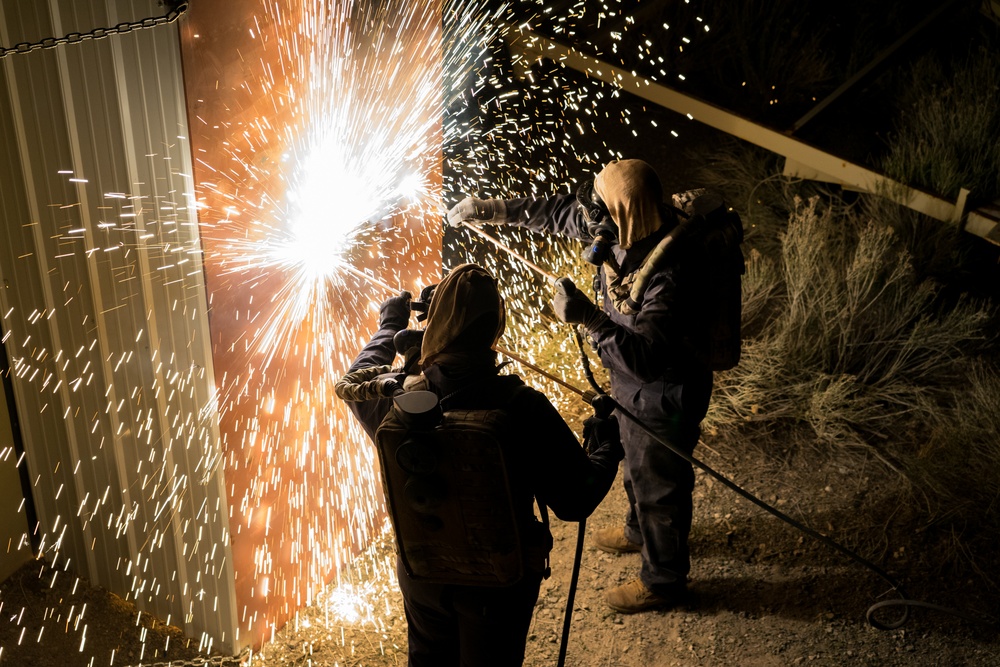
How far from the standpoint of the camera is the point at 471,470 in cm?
236

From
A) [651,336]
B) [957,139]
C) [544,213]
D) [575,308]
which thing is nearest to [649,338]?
[651,336]

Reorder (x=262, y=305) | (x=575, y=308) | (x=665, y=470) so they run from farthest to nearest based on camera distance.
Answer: (x=665, y=470) < (x=575, y=308) < (x=262, y=305)

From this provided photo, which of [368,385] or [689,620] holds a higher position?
[368,385]

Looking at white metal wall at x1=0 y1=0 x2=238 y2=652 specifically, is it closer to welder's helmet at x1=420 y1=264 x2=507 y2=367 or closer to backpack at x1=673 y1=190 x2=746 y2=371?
welder's helmet at x1=420 y1=264 x2=507 y2=367

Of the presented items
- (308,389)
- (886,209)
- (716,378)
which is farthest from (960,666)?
(886,209)

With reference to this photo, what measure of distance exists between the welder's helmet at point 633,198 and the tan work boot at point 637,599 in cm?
170

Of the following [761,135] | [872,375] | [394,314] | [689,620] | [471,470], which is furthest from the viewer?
[761,135]

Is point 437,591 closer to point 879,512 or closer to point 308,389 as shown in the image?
point 308,389

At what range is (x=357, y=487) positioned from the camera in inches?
165

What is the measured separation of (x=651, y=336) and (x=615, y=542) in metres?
1.49

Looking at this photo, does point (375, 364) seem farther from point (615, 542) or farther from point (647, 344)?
point (615, 542)

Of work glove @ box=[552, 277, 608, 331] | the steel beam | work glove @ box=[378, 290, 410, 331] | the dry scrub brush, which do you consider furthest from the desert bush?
work glove @ box=[378, 290, 410, 331]

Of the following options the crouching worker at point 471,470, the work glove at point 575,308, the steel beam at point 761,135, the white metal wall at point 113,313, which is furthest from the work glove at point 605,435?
the steel beam at point 761,135

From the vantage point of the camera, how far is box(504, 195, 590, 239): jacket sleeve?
4.03 meters
